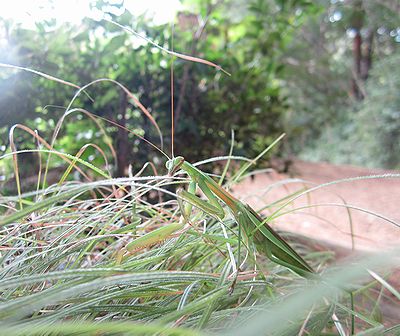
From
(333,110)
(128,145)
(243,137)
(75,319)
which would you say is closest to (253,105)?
(243,137)

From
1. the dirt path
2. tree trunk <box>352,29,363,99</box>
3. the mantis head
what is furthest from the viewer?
tree trunk <box>352,29,363,99</box>

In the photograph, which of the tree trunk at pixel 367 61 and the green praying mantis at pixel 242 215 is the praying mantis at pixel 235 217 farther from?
the tree trunk at pixel 367 61

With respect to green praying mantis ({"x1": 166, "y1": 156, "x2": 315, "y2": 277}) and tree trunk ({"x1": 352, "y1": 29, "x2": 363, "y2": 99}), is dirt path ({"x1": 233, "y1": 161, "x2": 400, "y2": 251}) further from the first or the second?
tree trunk ({"x1": 352, "y1": 29, "x2": 363, "y2": 99})

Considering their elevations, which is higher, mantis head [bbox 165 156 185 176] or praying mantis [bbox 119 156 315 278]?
mantis head [bbox 165 156 185 176]

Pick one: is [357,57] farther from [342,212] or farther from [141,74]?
[141,74]

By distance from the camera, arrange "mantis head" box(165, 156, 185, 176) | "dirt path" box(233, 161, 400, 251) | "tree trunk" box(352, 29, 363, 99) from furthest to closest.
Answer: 1. "tree trunk" box(352, 29, 363, 99)
2. "dirt path" box(233, 161, 400, 251)
3. "mantis head" box(165, 156, 185, 176)

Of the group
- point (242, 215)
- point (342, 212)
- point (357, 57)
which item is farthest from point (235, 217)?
point (357, 57)

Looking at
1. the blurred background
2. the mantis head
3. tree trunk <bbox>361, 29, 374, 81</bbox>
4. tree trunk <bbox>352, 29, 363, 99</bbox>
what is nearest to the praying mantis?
the mantis head

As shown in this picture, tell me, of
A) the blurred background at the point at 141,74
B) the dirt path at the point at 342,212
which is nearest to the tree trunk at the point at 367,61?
the dirt path at the point at 342,212
